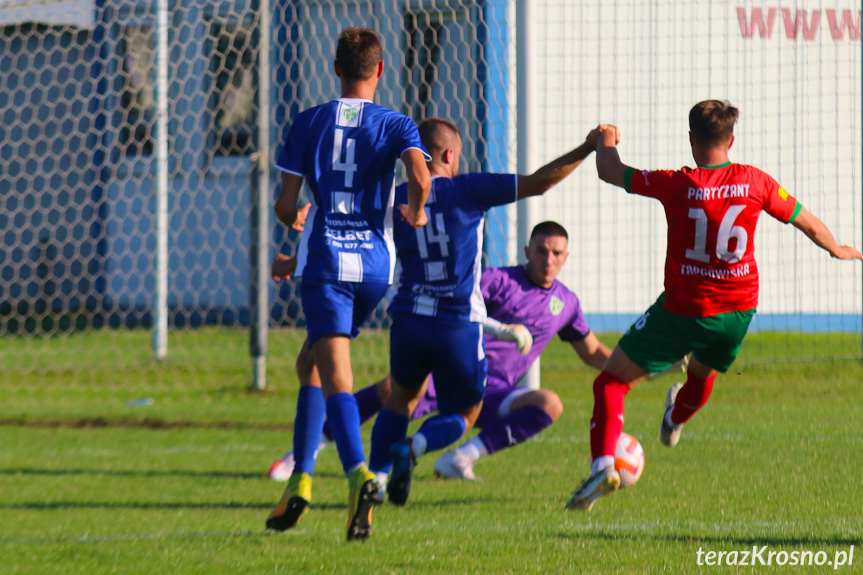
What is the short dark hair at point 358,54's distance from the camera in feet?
A: 12.4

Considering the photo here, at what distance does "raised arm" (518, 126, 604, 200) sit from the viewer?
402 centimetres

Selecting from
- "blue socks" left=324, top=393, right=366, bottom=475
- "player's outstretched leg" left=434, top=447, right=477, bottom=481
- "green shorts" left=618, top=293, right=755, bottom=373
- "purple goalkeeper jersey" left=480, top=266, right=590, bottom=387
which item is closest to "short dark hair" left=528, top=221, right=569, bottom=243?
"purple goalkeeper jersey" left=480, top=266, right=590, bottom=387

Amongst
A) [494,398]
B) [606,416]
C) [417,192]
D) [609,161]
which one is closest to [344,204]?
[417,192]

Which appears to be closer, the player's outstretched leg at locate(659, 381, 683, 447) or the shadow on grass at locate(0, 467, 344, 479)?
the player's outstretched leg at locate(659, 381, 683, 447)

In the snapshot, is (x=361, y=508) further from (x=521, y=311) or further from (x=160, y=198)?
(x=160, y=198)

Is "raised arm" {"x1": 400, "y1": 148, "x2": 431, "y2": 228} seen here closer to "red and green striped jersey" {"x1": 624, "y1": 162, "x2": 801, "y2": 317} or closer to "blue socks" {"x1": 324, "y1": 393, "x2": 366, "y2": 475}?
"blue socks" {"x1": 324, "y1": 393, "x2": 366, "y2": 475}

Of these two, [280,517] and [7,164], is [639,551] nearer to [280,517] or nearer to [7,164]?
[280,517]

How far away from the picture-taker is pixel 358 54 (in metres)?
3.78

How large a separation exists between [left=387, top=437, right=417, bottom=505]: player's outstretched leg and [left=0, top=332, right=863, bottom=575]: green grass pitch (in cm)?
8

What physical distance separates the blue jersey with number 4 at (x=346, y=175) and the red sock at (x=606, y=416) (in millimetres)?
998

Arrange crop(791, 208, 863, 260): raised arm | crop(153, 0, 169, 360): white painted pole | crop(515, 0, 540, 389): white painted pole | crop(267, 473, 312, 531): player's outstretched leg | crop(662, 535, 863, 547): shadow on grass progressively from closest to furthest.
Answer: crop(662, 535, 863, 547): shadow on grass, crop(267, 473, 312, 531): player's outstretched leg, crop(791, 208, 863, 260): raised arm, crop(515, 0, 540, 389): white painted pole, crop(153, 0, 169, 360): white painted pole

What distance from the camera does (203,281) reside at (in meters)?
12.9

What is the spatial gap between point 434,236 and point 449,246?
7cm

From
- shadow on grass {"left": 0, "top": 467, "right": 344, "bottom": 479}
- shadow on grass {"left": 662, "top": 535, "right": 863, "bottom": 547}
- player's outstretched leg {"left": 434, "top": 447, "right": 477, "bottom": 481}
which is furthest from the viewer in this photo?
shadow on grass {"left": 0, "top": 467, "right": 344, "bottom": 479}
